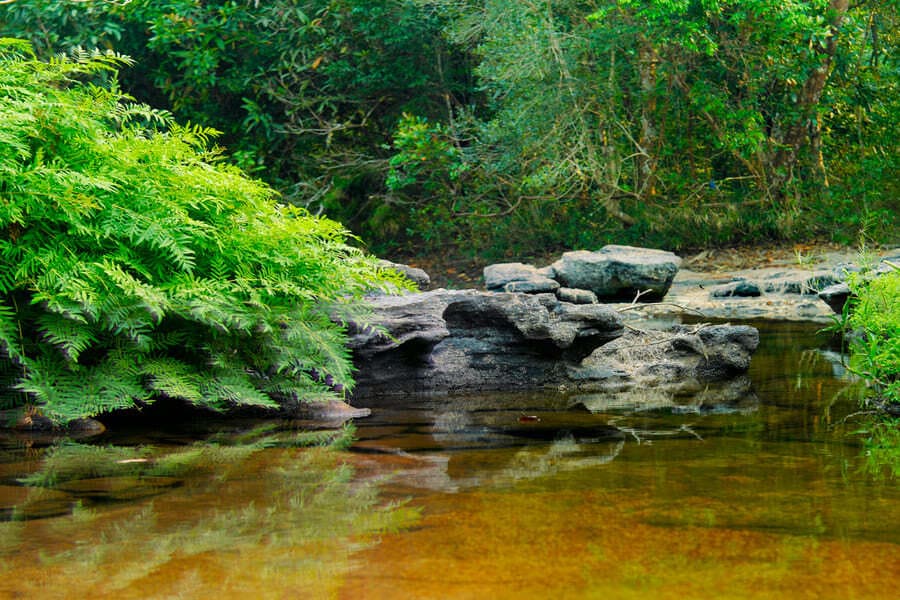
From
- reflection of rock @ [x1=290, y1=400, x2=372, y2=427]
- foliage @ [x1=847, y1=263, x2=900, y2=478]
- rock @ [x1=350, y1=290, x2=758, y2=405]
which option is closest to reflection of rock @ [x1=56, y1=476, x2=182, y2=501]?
reflection of rock @ [x1=290, y1=400, x2=372, y2=427]

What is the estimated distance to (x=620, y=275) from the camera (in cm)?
1166

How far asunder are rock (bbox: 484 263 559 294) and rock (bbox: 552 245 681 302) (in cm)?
45

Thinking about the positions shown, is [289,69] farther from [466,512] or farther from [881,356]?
[466,512]

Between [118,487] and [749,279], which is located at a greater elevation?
[749,279]

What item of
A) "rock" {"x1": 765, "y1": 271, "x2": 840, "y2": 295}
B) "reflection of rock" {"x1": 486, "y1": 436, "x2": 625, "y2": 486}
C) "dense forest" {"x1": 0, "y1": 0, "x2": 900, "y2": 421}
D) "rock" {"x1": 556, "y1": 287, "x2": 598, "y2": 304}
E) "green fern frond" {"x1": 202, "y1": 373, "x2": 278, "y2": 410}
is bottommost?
"reflection of rock" {"x1": 486, "y1": 436, "x2": 625, "y2": 486}

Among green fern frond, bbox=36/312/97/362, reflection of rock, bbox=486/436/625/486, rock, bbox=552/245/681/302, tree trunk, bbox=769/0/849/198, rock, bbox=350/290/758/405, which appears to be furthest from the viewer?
tree trunk, bbox=769/0/849/198

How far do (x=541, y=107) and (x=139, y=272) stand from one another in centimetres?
1057

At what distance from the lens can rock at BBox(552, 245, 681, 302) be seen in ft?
38.0

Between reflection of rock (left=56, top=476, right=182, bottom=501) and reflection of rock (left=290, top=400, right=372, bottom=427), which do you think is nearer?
reflection of rock (left=56, top=476, right=182, bottom=501)

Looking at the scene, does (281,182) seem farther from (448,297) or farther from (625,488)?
(625,488)

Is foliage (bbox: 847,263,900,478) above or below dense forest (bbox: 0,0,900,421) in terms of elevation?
below

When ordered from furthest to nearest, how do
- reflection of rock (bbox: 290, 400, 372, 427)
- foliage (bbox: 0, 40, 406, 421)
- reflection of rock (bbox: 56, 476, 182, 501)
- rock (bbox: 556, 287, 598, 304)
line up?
1. rock (bbox: 556, 287, 598, 304)
2. reflection of rock (bbox: 290, 400, 372, 427)
3. foliage (bbox: 0, 40, 406, 421)
4. reflection of rock (bbox: 56, 476, 182, 501)

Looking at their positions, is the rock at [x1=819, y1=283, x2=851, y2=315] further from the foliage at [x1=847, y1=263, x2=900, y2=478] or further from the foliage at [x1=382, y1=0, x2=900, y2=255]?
the foliage at [x1=382, y1=0, x2=900, y2=255]

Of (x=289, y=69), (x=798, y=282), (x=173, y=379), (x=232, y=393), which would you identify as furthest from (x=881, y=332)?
(x=289, y=69)
